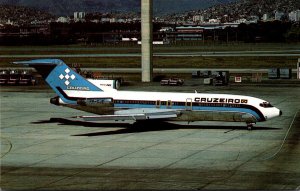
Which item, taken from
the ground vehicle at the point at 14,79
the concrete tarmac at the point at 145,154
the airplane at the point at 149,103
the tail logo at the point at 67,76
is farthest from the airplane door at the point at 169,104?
the ground vehicle at the point at 14,79

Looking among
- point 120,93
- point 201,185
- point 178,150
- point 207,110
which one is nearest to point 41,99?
point 120,93

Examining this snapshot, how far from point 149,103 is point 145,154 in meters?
13.1

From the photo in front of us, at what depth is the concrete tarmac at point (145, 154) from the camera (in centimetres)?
3872

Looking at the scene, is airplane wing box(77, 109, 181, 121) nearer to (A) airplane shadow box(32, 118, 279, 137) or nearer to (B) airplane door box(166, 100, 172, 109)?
(B) airplane door box(166, 100, 172, 109)

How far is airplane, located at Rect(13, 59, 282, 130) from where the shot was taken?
2336 inches

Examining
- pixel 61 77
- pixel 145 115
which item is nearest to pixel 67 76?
pixel 61 77

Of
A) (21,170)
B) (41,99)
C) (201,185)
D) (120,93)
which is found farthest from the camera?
(41,99)

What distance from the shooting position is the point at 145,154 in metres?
48.6

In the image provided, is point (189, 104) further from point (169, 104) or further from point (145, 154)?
point (145, 154)

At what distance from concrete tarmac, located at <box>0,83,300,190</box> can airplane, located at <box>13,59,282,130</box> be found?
1595mm

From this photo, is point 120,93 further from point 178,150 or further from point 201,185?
point 201,185

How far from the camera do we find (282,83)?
113125 millimetres

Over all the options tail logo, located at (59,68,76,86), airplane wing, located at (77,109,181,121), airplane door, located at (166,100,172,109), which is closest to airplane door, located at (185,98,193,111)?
airplane wing, located at (77,109,181,121)

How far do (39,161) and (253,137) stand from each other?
1993cm
